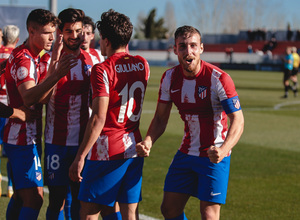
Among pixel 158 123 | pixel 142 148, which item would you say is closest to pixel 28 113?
pixel 142 148

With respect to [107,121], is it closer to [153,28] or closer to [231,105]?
[231,105]

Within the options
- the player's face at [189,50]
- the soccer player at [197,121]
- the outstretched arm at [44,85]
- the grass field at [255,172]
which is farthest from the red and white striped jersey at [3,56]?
the player's face at [189,50]

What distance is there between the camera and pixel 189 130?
15.1 feet

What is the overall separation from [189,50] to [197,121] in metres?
0.66

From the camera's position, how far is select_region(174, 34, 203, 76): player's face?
14.3 ft

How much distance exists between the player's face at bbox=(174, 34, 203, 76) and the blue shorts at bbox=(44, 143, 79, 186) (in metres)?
1.37

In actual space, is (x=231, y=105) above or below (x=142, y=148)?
above

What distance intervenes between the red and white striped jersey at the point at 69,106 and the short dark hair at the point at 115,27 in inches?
27.1

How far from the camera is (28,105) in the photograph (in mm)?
4273

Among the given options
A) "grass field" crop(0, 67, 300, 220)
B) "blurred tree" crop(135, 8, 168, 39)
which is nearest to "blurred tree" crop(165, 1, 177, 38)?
"blurred tree" crop(135, 8, 168, 39)

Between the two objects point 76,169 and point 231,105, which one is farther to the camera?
point 231,105

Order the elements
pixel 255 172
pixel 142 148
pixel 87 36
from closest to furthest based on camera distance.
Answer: pixel 142 148 → pixel 87 36 → pixel 255 172

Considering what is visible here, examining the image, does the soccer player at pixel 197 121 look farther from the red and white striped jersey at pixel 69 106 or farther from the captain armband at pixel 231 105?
the red and white striped jersey at pixel 69 106

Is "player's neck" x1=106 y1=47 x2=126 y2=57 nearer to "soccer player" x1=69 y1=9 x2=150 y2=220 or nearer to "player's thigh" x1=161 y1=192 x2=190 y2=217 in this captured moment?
"soccer player" x1=69 y1=9 x2=150 y2=220
